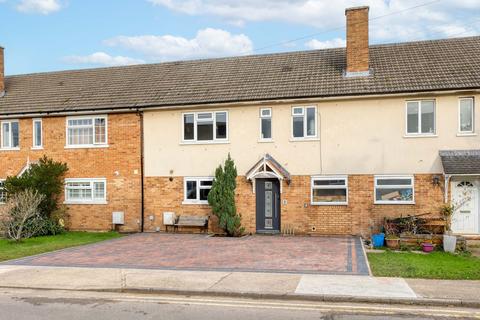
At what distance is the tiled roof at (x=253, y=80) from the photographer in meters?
18.8

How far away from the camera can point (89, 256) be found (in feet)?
47.6

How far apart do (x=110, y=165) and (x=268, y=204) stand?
691cm

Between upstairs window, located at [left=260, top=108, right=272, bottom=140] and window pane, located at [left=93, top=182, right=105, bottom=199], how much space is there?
716cm

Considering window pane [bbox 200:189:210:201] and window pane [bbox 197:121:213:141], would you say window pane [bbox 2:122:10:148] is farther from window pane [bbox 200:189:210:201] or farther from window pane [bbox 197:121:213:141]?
window pane [bbox 200:189:210:201]

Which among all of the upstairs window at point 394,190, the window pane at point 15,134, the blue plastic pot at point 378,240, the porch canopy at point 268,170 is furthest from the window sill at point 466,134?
the window pane at point 15,134

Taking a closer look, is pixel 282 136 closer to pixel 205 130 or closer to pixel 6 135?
pixel 205 130

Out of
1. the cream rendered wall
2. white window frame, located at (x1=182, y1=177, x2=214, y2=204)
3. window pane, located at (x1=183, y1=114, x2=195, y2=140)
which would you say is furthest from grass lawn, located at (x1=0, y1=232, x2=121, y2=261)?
window pane, located at (x1=183, y1=114, x2=195, y2=140)

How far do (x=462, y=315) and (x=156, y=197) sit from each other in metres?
14.6

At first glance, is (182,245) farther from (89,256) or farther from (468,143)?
(468,143)

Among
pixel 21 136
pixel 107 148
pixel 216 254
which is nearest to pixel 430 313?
pixel 216 254

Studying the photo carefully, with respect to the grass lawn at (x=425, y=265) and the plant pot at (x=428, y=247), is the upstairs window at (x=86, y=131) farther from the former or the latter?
the plant pot at (x=428, y=247)

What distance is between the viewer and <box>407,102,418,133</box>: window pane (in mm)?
18219

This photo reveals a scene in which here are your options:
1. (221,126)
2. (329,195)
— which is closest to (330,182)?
(329,195)

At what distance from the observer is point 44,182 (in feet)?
68.8
